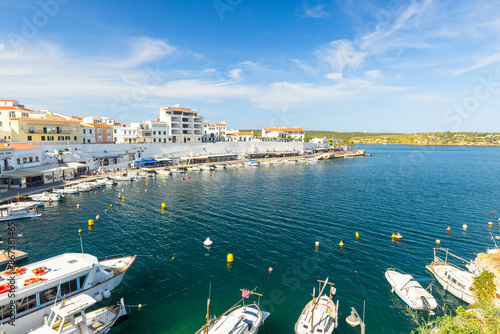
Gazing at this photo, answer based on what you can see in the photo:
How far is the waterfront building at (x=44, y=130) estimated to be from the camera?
229ft

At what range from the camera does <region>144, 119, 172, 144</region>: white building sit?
105 m

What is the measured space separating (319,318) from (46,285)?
20.0m

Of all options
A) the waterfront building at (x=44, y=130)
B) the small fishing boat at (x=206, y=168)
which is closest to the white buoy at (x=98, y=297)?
the waterfront building at (x=44, y=130)

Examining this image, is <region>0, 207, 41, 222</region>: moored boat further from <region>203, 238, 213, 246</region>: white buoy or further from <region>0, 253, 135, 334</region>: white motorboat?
<region>203, 238, 213, 246</region>: white buoy

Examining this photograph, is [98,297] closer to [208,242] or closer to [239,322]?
[239,322]

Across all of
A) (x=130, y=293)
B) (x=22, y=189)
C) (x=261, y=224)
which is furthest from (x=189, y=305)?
(x=22, y=189)

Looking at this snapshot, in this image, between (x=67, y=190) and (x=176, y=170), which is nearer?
(x=67, y=190)

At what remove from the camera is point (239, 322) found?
18109mm

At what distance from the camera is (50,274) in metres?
19.0

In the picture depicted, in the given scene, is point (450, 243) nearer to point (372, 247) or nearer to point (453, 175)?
point (372, 247)

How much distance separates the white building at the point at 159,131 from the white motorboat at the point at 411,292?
99.3 m

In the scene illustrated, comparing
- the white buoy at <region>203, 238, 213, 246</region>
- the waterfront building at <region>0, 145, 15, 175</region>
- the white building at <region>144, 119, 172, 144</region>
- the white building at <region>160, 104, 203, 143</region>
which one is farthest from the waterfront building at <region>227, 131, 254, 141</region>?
the white buoy at <region>203, 238, 213, 246</region>

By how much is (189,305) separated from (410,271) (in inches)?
910

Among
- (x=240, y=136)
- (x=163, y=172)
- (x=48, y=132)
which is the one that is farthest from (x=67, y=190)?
(x=240, y=136)
